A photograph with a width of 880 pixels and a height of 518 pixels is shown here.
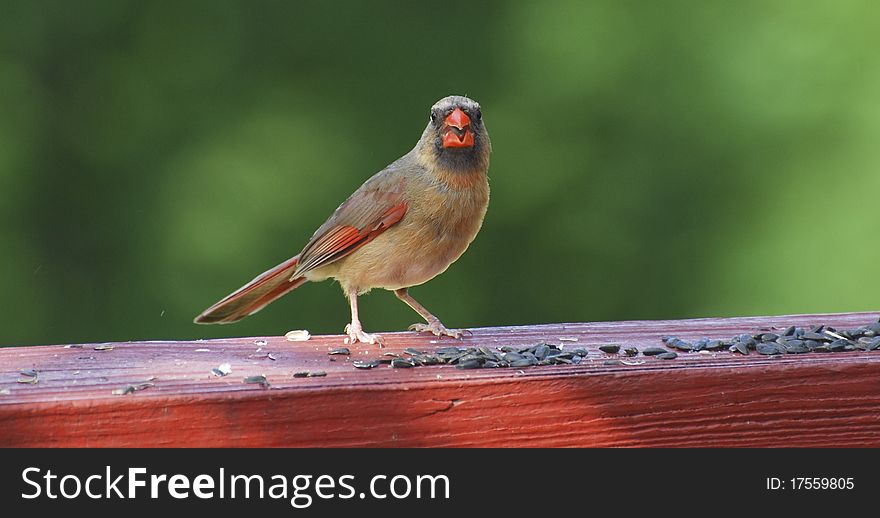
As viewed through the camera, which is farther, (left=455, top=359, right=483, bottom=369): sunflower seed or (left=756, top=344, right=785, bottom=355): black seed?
(left=756, top=344, right=785, bottom=355): black seed

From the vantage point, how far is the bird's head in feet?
11.9

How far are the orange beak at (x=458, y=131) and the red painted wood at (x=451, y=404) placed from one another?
105cm

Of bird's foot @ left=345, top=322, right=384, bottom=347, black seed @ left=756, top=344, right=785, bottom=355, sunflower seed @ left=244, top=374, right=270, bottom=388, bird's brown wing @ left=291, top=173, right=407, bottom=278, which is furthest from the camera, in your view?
bird's brown wing @ left=291, top=173, right=407, bottom=278

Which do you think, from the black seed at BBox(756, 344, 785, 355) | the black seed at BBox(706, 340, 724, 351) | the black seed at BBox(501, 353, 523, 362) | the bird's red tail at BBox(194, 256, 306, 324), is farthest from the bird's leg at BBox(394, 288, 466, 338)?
the black seed at BBox(756, 344, 785, 355)

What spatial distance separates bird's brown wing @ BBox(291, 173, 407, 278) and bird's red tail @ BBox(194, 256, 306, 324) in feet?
0.22

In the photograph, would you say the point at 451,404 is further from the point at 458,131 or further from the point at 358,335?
the point at 458,131

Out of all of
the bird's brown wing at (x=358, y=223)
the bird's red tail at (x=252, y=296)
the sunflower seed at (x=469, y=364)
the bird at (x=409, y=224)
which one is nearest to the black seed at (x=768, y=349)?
the sunflower seed at (x=469, y=364)

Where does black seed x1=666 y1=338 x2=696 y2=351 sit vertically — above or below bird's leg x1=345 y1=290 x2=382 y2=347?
below

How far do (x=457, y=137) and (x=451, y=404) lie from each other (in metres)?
1.38

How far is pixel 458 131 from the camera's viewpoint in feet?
11.9

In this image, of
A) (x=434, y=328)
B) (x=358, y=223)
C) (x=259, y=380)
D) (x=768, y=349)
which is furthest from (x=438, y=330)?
(x=259, y=380)

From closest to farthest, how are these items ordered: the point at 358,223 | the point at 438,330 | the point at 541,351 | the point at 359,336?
the point at 541,351, the point at 359,336, the point at 438,330, the point at 358,223

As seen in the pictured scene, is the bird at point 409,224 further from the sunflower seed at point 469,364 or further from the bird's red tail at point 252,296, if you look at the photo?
the sunflower seed at point 469,364

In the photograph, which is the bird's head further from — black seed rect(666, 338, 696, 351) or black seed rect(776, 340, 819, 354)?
black seed rect(776, 340, 819, 354)
